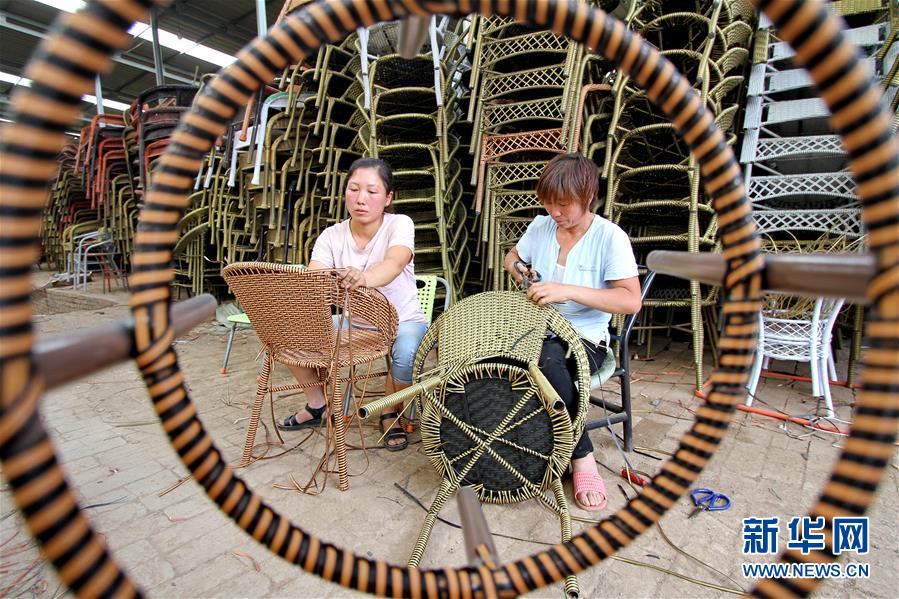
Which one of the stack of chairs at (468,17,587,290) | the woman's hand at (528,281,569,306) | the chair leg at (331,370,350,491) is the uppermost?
the stack of chairs at (468,17,587,290)

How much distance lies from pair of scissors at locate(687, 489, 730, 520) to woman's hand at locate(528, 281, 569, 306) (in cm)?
85

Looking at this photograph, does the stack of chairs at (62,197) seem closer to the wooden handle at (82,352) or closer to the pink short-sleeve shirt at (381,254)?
the pink short-sleeve shirt at (381,254)

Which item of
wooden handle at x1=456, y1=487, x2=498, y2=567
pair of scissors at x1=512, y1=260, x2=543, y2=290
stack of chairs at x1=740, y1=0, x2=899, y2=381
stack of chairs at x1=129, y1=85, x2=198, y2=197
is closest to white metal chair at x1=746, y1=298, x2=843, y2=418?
stack of chairs at x1=740, y1=0, x2=899, y2=381

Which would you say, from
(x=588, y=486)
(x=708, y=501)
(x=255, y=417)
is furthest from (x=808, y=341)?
(x=255, y=417)

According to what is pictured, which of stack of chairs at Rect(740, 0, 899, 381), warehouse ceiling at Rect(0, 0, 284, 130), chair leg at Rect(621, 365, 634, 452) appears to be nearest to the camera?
chair leg at Rect(621, 365, 634, 452)

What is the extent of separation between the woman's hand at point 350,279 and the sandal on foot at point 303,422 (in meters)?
0.96

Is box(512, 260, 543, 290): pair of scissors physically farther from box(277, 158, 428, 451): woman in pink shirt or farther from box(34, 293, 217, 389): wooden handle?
box(34, 293, 217, 389): wooden handle

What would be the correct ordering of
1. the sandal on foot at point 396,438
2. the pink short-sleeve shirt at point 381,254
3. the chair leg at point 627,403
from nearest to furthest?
the chair leg at point 627,403
the sandal on foot at point 396,438
the pink short-sleeve shirt at point 381,254

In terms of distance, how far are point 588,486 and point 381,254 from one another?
1342mm

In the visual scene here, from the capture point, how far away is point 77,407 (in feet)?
8.13

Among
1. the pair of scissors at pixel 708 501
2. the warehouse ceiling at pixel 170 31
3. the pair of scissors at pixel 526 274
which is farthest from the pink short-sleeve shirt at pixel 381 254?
the warehouse ceiling at pixel 170 31

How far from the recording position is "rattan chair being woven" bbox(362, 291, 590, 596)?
1.40 metres

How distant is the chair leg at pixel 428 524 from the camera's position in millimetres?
1263

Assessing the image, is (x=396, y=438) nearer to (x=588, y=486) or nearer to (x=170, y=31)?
(x=588, y=486)
